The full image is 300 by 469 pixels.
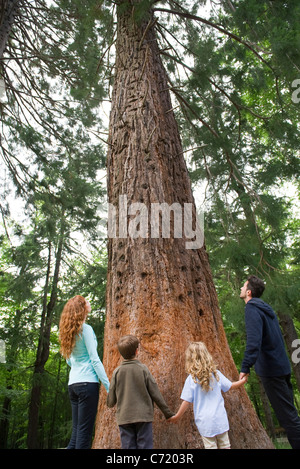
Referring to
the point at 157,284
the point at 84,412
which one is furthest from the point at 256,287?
the point at 84,412

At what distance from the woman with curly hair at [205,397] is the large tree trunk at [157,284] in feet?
0.45

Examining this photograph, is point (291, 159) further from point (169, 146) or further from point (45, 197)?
point (45, 197)

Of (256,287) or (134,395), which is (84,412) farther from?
(256,287)

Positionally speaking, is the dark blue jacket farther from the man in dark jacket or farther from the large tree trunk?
the large tree trunk

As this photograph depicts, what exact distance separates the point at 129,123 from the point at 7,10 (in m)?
5.38

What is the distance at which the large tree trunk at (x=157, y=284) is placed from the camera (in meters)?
2.34

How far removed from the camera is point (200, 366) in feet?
7.20

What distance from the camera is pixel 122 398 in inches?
83.4

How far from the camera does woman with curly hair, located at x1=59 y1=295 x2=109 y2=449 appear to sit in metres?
2.28

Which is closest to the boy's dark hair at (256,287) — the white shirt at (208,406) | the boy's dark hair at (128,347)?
the white shirt at (208,406)

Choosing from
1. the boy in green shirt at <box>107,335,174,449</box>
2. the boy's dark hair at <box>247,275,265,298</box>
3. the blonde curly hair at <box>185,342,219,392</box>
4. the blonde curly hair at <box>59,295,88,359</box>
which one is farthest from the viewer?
the boy's dark hair at <box>247,275,265,298</box>

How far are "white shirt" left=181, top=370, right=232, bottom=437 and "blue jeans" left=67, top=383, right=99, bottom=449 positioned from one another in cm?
68

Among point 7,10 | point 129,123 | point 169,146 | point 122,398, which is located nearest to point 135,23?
point 129,123

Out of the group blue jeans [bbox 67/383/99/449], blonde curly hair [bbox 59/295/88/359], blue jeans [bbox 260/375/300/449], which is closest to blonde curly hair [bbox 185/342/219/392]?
blue jeans [bbox 260/375/300/449]
